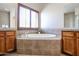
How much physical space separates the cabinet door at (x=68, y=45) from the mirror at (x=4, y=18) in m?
1.05

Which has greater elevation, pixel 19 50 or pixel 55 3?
pixel 55 3

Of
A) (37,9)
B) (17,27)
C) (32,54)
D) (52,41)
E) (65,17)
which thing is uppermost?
(37,9)

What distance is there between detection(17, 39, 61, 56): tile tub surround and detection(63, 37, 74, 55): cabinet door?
11cm

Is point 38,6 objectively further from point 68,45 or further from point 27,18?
point 68,45

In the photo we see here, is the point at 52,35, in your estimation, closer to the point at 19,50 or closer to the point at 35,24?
the point at 35,24

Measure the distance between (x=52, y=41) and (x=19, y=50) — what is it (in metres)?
0.62

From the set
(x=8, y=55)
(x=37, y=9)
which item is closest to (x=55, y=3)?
(x=37, y=9)

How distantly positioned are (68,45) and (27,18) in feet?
2.94

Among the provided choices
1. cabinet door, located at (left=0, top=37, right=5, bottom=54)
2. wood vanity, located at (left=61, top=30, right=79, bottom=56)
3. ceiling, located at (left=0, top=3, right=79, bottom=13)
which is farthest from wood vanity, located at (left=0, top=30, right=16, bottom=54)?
wood vanity, located at (left=61, top=30, right=79, bottom=56)

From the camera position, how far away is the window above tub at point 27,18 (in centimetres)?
204

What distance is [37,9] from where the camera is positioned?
204cm

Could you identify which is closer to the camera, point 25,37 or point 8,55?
point 8,55

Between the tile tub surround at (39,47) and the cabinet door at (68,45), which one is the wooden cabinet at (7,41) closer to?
the tile tub surround at (39,47)

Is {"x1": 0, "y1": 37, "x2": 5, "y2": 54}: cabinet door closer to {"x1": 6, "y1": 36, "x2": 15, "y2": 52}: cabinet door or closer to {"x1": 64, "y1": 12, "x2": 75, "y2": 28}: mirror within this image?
{"x1": 6, "y1": 36, "x2": 15, "y2": 52}: cabinet door
